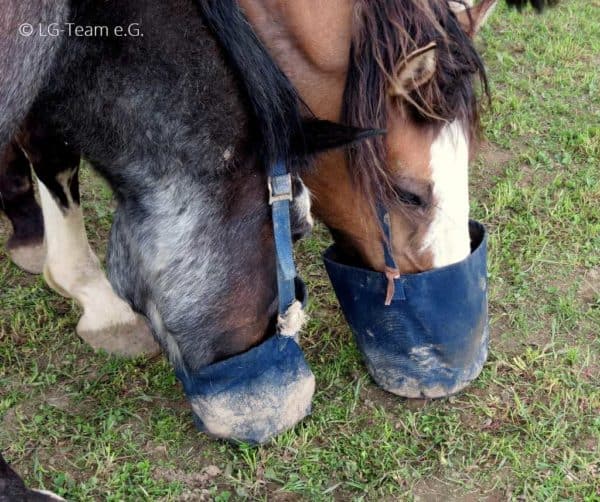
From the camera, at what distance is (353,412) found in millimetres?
2301

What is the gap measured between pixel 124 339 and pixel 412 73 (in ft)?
4.50

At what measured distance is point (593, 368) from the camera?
8.02 feet

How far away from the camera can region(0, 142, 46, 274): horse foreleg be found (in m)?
2.94

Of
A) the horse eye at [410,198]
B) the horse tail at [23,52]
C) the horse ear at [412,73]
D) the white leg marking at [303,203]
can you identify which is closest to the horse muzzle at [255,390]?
the white leg marking at [303,203]

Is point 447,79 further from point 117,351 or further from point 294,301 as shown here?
point 117,351

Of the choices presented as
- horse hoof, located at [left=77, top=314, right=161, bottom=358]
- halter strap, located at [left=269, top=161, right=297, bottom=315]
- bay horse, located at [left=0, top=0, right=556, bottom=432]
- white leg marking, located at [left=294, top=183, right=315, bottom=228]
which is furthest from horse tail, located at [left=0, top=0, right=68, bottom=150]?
horse hoof, located at [left=77, top=314, right=161, bottom=358]

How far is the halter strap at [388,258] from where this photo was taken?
2012 mm

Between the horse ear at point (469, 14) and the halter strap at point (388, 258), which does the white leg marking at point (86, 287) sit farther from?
the horse ear at point (469, 14)

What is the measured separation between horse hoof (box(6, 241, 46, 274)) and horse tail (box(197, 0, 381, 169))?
63.1 inches

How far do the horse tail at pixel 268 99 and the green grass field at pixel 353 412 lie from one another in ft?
3.07

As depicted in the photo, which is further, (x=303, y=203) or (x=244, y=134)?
(x=303, y=203)

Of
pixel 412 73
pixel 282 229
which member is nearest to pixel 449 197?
pixel 412 73

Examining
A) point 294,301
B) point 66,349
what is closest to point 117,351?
point 66,349

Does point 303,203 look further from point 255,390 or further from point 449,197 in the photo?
point 255,390
